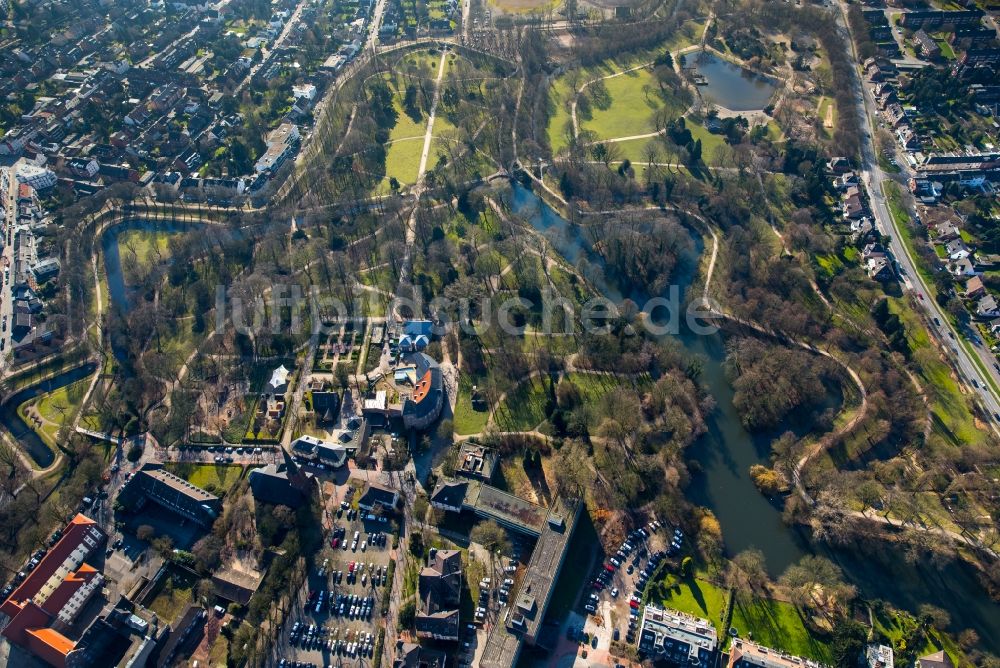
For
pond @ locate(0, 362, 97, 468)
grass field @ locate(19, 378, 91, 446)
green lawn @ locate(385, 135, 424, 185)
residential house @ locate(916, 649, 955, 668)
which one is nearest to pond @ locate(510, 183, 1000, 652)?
residential house @ locate(916, 649, 955, 668)

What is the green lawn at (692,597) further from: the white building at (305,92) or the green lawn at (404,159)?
the white building at (305,92)

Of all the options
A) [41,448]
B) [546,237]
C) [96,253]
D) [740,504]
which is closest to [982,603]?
[740,504]

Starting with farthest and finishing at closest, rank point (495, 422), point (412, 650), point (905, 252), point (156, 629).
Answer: point (905, 252), point (495, 422), point (156, 629), point (412, 650)

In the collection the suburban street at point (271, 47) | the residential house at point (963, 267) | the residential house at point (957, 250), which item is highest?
the suburban street at point (271, 47)

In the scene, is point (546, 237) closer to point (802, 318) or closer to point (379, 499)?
point (802, 318)

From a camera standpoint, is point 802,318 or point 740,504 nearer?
point 740,504

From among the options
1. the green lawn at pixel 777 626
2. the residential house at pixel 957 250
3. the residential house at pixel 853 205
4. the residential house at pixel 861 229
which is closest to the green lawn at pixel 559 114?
the residential house at pixel 853 205
